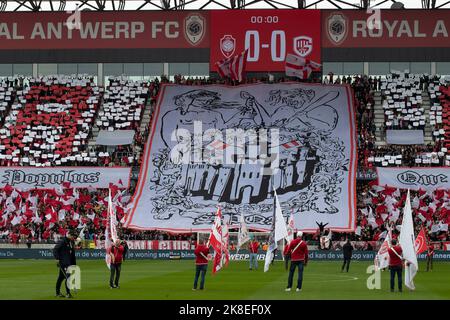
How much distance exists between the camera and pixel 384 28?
267ft

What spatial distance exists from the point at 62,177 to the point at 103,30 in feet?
48.4

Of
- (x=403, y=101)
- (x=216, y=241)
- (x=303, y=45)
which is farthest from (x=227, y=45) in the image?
(x=216, y=241)

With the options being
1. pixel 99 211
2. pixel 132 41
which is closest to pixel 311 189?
pixel 99 211

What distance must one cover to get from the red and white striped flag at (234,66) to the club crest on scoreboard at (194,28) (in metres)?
3.39

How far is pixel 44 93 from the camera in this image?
87562mm

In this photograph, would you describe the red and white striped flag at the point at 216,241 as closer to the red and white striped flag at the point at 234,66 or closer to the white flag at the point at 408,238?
the white flag at the point at 408,238

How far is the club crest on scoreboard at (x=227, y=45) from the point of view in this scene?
265 ft

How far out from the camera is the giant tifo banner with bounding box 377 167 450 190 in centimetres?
7200

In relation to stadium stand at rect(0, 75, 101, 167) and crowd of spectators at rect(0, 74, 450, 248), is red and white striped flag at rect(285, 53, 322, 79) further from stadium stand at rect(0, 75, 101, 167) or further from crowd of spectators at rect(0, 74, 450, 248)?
stadium stand at rect(0, 75, 101, 167)

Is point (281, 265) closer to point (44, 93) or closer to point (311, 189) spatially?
point (311, 189)

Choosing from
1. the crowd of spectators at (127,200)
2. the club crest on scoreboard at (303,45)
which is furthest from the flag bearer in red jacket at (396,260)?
the club crest on scoreboard at (303,45)

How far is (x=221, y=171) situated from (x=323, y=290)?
40529mm

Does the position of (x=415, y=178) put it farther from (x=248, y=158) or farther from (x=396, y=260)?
(x=396, y=260)
